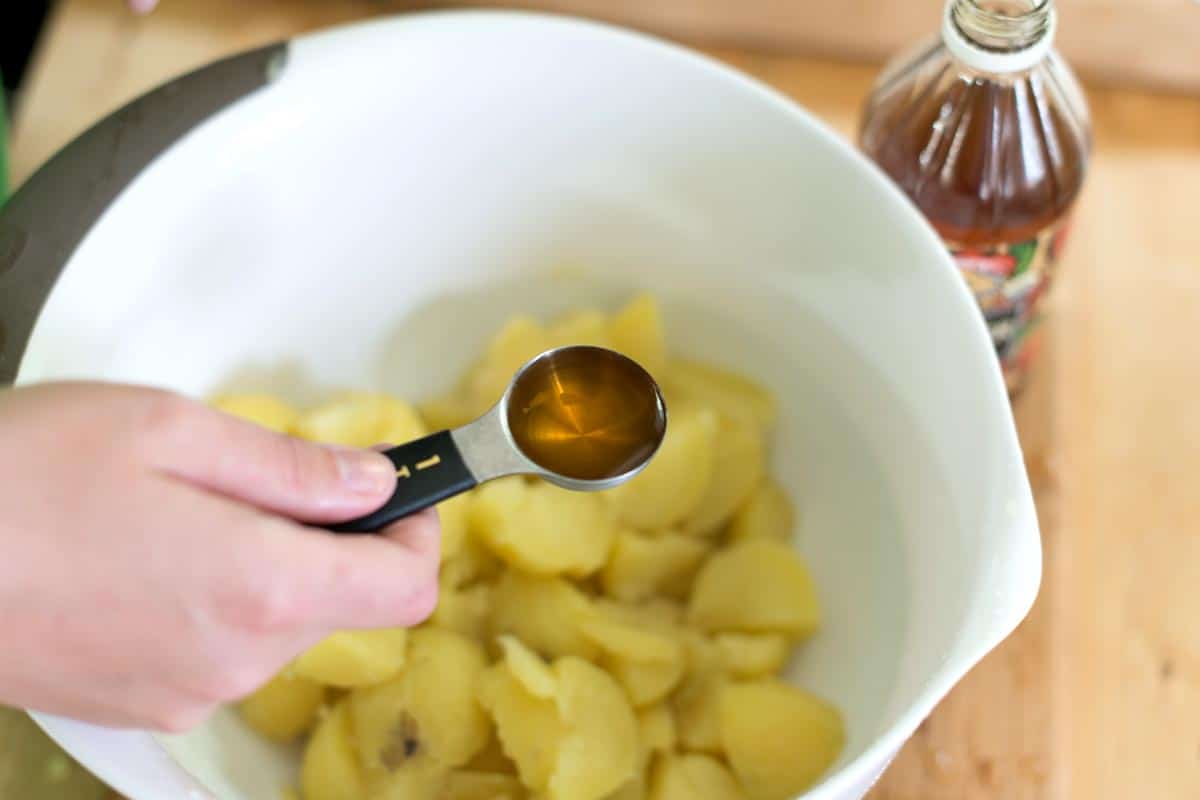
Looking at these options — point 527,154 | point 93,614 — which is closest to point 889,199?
point 527,154

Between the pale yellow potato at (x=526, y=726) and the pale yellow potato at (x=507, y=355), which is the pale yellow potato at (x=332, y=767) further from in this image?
the pale yellow potato at (x=507, y=355)

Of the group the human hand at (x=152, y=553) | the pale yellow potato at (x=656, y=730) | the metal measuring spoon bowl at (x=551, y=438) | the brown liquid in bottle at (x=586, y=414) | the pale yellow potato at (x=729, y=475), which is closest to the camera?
the human hand at (x=152, y=553)

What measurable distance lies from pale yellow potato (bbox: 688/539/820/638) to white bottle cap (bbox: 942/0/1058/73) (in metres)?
0.44

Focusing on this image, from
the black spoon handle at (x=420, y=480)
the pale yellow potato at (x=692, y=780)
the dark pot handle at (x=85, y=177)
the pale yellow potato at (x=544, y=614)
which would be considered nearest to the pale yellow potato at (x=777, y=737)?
the pale yellow potato at (x=692, y=780)

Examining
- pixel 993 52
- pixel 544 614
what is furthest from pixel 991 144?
pixel 544 614

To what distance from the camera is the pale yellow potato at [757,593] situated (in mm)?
1000

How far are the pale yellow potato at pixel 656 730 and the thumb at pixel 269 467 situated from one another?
1.25ft

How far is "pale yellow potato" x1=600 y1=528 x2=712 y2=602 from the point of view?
1026 millimetres

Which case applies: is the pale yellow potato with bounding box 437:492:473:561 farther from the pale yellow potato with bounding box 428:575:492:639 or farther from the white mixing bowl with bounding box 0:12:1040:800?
the white mixing bowl with bounding box 0:12:1040:800

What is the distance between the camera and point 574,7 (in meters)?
1.39

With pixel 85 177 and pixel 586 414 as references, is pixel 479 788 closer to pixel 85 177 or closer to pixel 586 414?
pixel 586 414

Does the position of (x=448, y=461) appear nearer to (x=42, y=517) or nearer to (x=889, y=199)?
(x=42, y=517)

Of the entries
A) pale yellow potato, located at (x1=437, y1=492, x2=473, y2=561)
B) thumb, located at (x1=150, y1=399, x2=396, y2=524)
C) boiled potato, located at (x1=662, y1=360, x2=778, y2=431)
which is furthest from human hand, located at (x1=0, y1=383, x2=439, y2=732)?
boiled potato, located at (x1=662, y1=360, x2=778, y2=431)

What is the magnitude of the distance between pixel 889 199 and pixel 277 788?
686 millimetres
